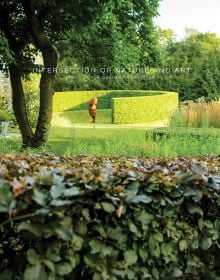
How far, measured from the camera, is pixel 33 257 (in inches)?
87.6

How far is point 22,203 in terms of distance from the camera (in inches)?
86.4

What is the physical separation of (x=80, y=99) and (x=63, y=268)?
27.9 m

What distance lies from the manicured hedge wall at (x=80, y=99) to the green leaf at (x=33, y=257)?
2705 centimetres

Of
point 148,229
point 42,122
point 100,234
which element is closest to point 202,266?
point 148,229

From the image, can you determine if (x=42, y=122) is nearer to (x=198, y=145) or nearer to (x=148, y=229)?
(x=198, y=145)

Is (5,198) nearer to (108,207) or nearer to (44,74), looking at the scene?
(108,207)

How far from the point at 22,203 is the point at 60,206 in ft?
0.51

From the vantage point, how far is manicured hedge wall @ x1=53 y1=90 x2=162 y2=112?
29344mm

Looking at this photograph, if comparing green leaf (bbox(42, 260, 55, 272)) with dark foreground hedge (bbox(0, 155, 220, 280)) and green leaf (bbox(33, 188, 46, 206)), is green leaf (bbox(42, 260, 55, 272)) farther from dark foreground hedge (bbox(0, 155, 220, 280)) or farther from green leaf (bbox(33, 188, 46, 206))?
green leaf (bbox(33, 188, 46, 206))

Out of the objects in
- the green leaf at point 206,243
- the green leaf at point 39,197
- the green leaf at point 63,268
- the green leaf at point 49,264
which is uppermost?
the green leaf at point 39,197

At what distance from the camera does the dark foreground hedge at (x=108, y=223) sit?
2.23 metres

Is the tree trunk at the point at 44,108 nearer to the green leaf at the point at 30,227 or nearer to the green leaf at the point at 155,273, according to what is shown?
the green leaf at the point at 155,273

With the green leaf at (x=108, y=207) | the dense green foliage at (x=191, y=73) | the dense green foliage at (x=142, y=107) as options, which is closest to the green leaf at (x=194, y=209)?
the green leaf at (x=108, y=207)

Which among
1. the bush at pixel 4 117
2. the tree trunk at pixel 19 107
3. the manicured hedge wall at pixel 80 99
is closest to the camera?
the tree trunk at pixel 19 107
